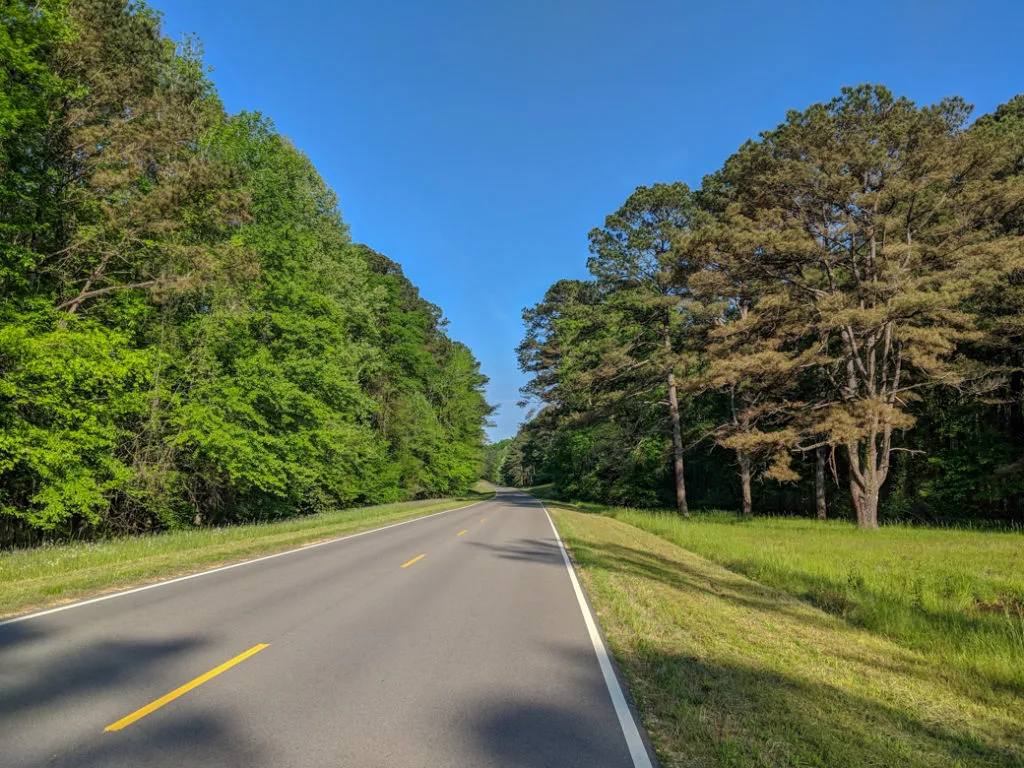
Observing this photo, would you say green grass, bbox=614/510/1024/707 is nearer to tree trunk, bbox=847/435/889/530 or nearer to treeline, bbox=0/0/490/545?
tree trunk, bbox=847/435/889/530

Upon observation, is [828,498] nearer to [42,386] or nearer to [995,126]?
[995,126]

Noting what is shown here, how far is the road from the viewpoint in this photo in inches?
142

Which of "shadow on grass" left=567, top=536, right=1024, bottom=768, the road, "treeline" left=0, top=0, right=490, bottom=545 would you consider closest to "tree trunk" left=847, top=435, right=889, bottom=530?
"shadow on grass" left=567, top=536, right=1024, bottom=768

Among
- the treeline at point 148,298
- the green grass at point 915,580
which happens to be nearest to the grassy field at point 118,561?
the treeline at point 148,298

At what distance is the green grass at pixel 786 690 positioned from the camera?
12.6 feet

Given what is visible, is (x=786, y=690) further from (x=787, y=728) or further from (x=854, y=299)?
(x=854, y=299)

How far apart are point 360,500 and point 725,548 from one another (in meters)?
30.4

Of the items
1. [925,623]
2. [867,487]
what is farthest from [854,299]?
[925,623]

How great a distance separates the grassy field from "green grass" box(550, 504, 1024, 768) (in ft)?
26.5

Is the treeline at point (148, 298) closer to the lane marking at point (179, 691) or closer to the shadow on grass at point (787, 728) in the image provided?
the lane marking at point (179, 691)

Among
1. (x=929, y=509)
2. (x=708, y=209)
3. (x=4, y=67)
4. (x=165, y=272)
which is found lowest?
(x=929, y=509)

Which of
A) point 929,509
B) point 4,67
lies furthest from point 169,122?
point 929,509

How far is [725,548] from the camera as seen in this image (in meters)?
15.6

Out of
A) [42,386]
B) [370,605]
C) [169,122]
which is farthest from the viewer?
[169,122]
